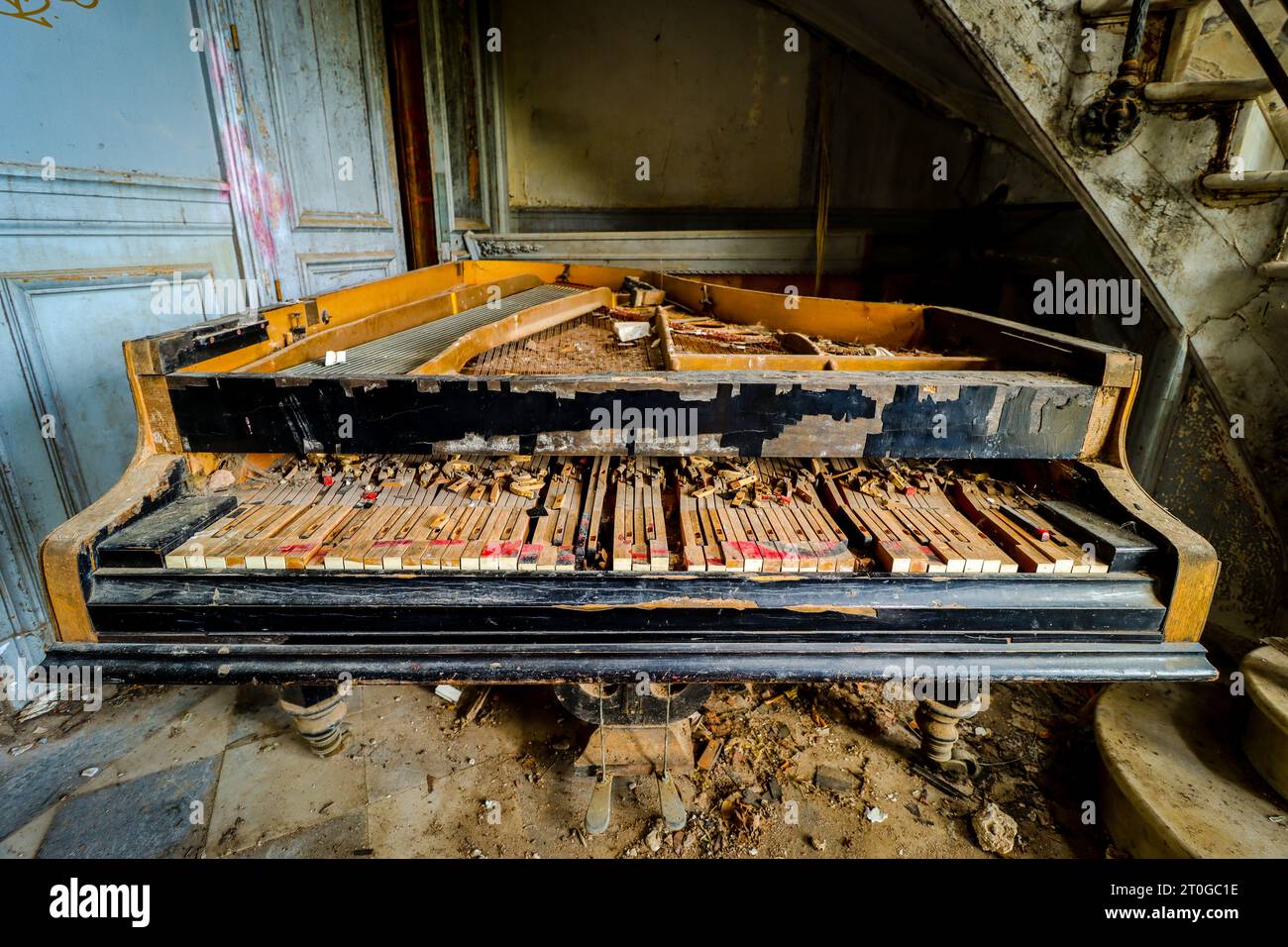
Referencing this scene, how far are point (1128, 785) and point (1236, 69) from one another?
290 centimetres

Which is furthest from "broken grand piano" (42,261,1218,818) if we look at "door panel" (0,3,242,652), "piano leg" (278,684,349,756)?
"door panel" (0,3,242,652)

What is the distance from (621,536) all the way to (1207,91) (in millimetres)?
2586

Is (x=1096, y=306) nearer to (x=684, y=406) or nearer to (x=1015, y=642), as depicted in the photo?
(x=1015, y=642)

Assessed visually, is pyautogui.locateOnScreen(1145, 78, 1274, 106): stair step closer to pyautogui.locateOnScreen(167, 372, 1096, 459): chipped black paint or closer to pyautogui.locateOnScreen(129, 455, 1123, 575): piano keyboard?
pyautogui.locateOnScreen(167, 372, 1096, 459): chipped black paint

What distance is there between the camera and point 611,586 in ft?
→ 4.61

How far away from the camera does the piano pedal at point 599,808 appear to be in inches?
76.6

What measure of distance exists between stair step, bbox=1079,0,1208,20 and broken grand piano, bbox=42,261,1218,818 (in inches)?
57.5

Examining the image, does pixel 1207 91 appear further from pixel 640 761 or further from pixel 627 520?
pixel 640 761

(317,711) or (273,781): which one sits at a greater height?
(317,711)

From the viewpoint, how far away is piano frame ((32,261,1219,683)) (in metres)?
1.40

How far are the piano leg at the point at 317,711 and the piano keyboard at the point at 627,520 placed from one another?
2.00 feet

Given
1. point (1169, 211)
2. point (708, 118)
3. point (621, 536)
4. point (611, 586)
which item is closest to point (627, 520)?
point (621, 536)

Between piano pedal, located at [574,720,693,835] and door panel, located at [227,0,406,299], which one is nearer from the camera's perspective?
piano pedal, located at [574,720,693,835]
